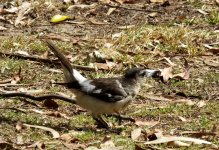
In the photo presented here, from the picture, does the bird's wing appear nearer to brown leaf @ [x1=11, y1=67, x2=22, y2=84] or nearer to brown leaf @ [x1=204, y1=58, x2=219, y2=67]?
brown leaf @ [x1=11, y1=67, x2=22, y2=84]

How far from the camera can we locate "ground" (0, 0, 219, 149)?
6.98 meters

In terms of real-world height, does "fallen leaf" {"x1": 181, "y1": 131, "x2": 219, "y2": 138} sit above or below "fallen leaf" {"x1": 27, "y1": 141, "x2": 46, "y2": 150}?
above

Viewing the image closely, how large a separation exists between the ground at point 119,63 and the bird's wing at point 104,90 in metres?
0.32

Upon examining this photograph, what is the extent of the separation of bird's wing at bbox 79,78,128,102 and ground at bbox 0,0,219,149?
323 millimetres

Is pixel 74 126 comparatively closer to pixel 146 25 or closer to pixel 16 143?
pixel 16 143

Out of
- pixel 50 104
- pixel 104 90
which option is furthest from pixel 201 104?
pixel 50 104

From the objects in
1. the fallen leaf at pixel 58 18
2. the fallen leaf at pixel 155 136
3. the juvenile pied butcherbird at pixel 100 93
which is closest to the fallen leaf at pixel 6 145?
the juvenile pied butcherbird at pixel 100 93

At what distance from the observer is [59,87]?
867 cm

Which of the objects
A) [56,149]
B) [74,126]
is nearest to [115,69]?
[74,126]

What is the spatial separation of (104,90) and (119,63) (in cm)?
245

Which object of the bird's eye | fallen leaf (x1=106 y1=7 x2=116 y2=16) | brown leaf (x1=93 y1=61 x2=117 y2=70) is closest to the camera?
the bird's eye

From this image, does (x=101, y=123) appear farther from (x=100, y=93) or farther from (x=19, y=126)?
(x=19, y=126)

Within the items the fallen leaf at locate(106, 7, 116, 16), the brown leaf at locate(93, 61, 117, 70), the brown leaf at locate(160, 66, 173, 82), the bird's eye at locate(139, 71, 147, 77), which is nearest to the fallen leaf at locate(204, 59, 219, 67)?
the brown leaf at locate(160, 66, 173, 82)

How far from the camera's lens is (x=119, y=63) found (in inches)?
378
